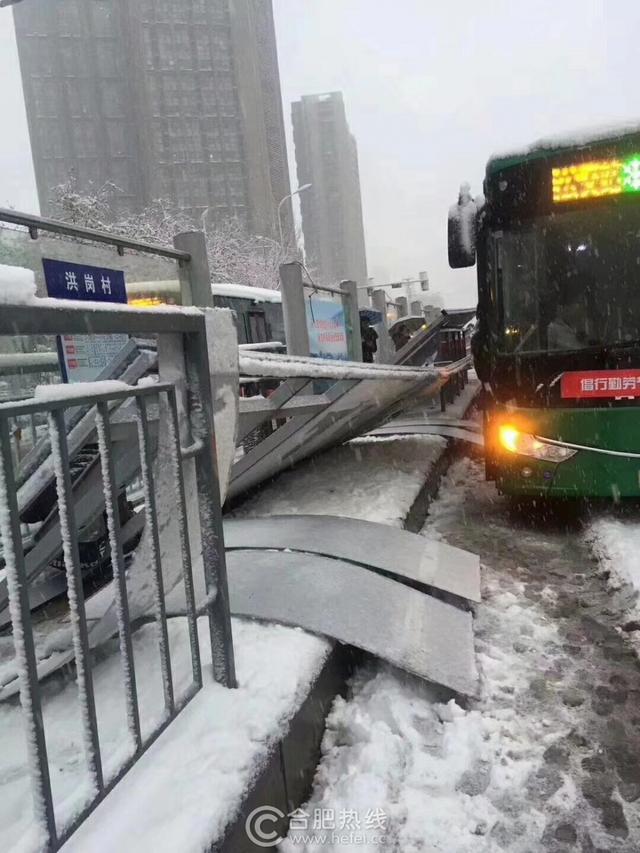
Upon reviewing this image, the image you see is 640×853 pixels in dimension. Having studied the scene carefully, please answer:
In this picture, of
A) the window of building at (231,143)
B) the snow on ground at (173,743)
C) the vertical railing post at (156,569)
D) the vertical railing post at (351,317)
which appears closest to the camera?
the snow on ground at (173,743)

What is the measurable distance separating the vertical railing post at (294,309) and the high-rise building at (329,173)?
98.6 meters

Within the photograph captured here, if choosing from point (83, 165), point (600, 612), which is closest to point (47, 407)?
point (600, 612)

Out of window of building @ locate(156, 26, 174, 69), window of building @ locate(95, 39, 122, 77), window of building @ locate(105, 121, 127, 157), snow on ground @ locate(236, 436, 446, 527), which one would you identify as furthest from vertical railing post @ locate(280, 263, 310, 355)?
window of building @ locate(95, 39, 122, 77)

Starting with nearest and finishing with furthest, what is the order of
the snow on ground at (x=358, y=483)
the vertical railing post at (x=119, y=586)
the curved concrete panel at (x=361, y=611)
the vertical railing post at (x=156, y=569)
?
the vertical railing post at (x=119, y=586)
the vertical railing post at (x=156, y=569)
the curved concrete panel at (x=361, y=611)
the snow on ground at (x=358, y=483)

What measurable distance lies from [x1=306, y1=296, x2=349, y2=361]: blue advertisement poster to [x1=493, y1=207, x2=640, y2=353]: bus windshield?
2895 mm

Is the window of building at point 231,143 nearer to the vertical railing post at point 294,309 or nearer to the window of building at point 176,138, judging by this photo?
the window of building at point 176,138

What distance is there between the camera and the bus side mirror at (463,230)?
5.27 m

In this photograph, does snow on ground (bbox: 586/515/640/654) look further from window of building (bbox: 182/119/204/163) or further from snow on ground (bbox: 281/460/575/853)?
window of building (bbox: 182/119/204/163)

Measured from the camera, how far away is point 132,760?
1.75m

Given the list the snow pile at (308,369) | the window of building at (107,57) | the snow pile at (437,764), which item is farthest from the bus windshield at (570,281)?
the window of building at (107,57)

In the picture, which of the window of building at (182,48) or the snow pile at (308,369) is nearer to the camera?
the snow pile at (308,369)

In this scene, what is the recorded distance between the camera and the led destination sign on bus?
4.61 meters

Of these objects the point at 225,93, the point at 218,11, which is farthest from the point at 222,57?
the point at 218,11

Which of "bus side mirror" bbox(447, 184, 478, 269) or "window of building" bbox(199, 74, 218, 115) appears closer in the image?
"bus side mirror" bbox(447, 184, 478, 269)
